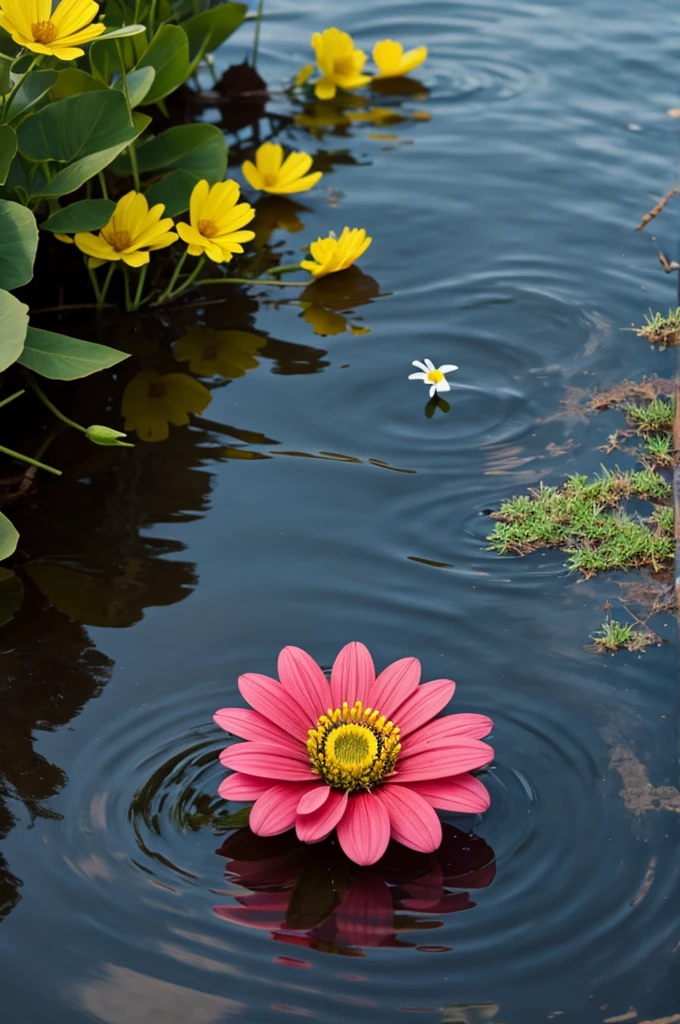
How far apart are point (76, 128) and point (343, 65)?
1.59 metres

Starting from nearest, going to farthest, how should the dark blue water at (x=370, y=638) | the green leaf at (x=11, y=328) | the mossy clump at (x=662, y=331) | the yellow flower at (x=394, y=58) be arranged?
the dark blue water at (x=370, y=638) < the green leaf at (x=11, y=328) < the mossy clump at (x=662, y=331) < the yellow flower at (x=394, y=58)

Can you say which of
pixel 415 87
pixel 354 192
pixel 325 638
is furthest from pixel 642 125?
pixel 325 638

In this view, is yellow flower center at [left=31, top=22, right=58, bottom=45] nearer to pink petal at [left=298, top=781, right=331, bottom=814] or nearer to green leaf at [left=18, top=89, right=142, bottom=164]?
green leaf at [left=18, top=89, right=142, bottom=164]

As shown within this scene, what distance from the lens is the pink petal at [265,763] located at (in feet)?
4.31

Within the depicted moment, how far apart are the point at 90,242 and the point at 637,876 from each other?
1452mm

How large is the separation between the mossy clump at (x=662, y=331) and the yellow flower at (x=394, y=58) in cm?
146

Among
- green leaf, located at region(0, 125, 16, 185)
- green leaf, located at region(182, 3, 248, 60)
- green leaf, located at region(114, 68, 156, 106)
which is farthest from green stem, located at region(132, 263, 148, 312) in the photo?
green leaf, located at region(182, 3, 248, 60)

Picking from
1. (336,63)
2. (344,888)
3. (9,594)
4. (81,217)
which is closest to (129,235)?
(81,217)

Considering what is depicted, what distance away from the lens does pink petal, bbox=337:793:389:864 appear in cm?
126

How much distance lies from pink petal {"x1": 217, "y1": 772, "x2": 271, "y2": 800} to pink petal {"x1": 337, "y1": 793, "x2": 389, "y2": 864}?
0.33 ft

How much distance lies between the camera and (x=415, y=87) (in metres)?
3.51

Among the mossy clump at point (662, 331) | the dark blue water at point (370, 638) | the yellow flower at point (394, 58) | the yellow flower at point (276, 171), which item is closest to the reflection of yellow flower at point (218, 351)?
the dark blue water at point (370, 638)

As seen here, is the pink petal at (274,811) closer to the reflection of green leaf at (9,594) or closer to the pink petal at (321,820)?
the pink petal at (321,820)

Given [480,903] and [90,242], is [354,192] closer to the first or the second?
[90,242]
